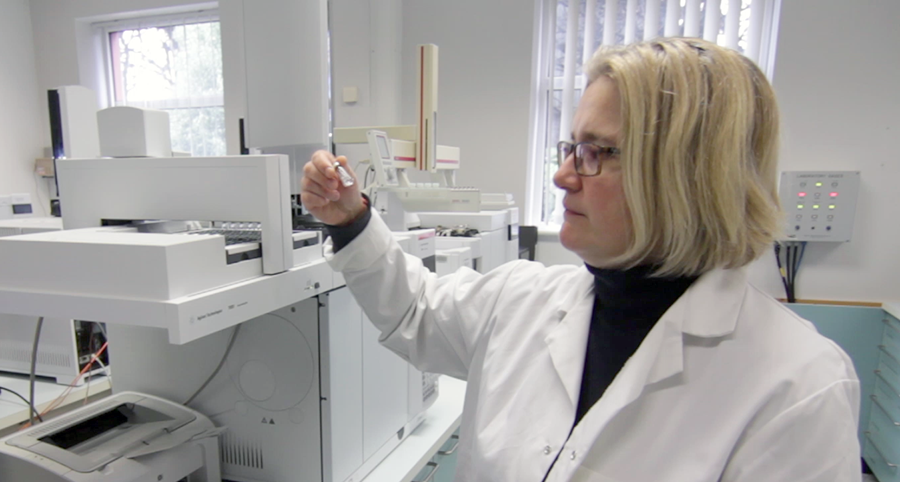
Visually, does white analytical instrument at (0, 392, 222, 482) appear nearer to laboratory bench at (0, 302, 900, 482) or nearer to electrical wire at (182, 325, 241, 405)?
electrical wire at (182, 325, 241, 405)

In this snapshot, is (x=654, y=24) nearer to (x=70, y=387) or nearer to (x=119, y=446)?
(x=119, y=446)

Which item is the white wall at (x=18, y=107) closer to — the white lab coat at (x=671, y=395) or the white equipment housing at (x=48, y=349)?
the white equipment housing at (x=48, y=349)

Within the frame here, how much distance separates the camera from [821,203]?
2.48 metres

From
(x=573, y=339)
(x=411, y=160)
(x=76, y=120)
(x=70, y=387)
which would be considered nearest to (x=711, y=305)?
(x=573, y=339)

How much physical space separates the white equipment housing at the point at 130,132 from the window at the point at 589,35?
191 centimetres

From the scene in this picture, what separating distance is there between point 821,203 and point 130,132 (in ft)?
9.61

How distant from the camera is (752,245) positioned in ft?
2.24

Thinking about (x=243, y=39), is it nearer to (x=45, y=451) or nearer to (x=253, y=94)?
(x=253, y=94)

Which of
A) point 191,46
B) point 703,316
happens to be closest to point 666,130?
point 703,316

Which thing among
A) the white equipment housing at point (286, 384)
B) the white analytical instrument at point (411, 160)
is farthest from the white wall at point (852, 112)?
the white equipment housing at point (286, 384)

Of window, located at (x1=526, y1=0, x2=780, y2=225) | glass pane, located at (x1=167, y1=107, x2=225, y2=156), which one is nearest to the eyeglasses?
window, located at (x1=526, y1=0, x2=780, y2=225)

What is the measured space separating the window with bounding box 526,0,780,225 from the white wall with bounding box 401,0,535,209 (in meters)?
0.14

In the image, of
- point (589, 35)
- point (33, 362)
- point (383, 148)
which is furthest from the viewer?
point (589, 35)

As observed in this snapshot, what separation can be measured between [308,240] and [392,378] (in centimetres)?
40
